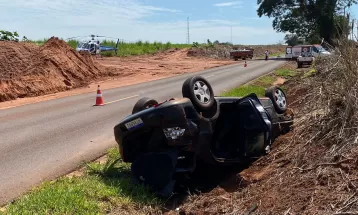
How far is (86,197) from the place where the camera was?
5305 mm

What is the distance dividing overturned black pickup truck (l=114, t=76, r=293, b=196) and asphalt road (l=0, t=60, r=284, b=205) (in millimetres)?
1720

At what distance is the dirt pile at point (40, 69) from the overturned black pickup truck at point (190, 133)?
15016 millimetres

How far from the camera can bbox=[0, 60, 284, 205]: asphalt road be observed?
7148 mm

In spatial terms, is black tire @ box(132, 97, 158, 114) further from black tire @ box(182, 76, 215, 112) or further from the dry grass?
the dry grass

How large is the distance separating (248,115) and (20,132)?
6.30m

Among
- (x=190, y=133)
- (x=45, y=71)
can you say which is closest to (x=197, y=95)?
(x=190, y=133)

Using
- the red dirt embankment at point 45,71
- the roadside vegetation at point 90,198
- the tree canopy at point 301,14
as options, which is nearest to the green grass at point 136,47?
the tree canopy at point 301,14

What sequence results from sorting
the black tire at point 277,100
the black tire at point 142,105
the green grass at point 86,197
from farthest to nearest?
1. the black tire at point 277,100
2. the black tire at point 142,105
3. the green grass at point 86,197

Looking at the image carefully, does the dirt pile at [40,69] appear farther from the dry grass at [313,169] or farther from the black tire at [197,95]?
the dry grass at [313,169]

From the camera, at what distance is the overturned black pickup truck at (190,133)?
5582 millimetres

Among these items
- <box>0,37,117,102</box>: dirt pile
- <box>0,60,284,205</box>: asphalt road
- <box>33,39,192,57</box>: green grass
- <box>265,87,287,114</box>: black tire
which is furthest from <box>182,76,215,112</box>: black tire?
<box>33,39,192,57</box>: green grass

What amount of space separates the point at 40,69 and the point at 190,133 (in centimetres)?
2003

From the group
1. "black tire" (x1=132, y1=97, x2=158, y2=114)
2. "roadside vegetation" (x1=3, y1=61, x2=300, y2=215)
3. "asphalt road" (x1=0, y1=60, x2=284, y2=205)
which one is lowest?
"asphalt road" (x1=0, y1=60, x2=284, y2=205)

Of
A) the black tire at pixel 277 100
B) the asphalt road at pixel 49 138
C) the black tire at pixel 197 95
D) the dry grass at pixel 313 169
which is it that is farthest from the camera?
the black tire at pixel 277 100
